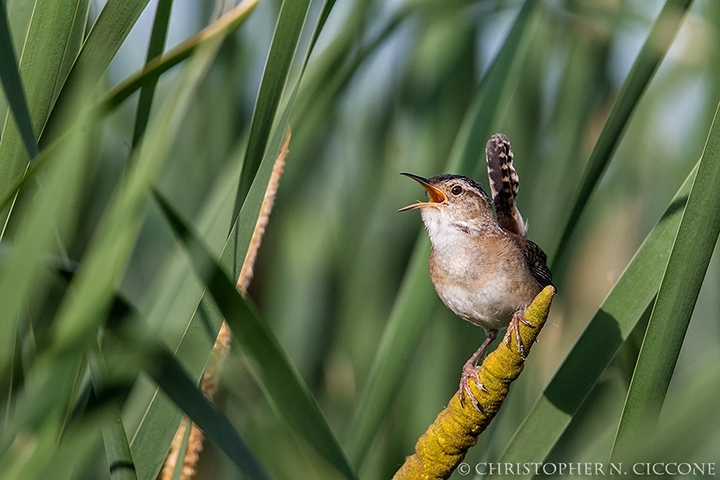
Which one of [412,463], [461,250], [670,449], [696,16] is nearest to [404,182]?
[461,250]

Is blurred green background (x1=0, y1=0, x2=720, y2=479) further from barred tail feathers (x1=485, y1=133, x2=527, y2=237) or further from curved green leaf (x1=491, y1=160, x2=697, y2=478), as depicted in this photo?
curved green leaf (x1=491, y1=160, x2=697, y2=478)

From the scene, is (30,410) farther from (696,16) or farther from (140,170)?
(696,16)

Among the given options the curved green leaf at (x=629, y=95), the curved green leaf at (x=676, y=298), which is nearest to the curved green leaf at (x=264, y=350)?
the curved green leaf at (x=676, y=298)

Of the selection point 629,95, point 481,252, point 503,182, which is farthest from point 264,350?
point 503,182

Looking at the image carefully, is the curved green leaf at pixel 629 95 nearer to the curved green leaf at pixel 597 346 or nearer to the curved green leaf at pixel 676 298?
the curved green leaf at pixel 597 346

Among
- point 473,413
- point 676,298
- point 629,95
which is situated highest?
point 629,95

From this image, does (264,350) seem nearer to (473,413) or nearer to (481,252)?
(473,413)
